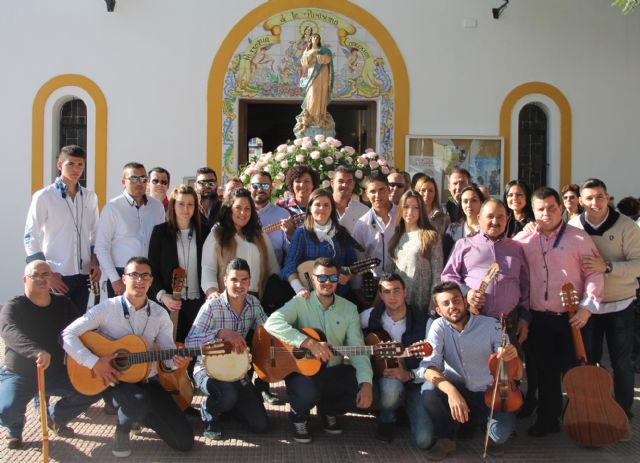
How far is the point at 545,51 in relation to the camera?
9438mm

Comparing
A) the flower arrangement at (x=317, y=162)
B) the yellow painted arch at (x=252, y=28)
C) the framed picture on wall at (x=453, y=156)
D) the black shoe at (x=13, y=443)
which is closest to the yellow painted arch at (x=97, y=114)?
the yellow painted arch at (x=252, y=28)

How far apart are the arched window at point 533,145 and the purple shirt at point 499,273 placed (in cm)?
619

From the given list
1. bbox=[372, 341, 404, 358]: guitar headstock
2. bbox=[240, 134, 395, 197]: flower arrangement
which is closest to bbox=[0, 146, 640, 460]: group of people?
bbox=[372, 341, 404, 358]: guitar headstock

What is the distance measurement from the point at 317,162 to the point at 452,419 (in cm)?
307

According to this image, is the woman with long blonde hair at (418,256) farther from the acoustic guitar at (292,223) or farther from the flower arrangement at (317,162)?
the flower arrangement at (317,162)

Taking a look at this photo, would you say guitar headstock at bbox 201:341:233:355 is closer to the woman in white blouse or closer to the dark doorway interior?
the woman in white blouse

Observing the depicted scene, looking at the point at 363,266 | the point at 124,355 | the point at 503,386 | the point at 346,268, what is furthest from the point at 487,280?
the point at 124,355

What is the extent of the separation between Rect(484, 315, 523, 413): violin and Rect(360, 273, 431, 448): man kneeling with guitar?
0.42 m

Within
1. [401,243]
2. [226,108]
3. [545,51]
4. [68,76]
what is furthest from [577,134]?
[68,76]

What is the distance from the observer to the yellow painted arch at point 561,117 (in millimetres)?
9422

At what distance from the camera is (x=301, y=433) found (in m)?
3.76

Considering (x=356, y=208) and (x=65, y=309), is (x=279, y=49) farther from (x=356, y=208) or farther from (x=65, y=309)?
(x=65, y=309)

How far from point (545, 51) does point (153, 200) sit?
7223 mm

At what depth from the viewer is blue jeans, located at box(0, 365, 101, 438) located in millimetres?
3576
